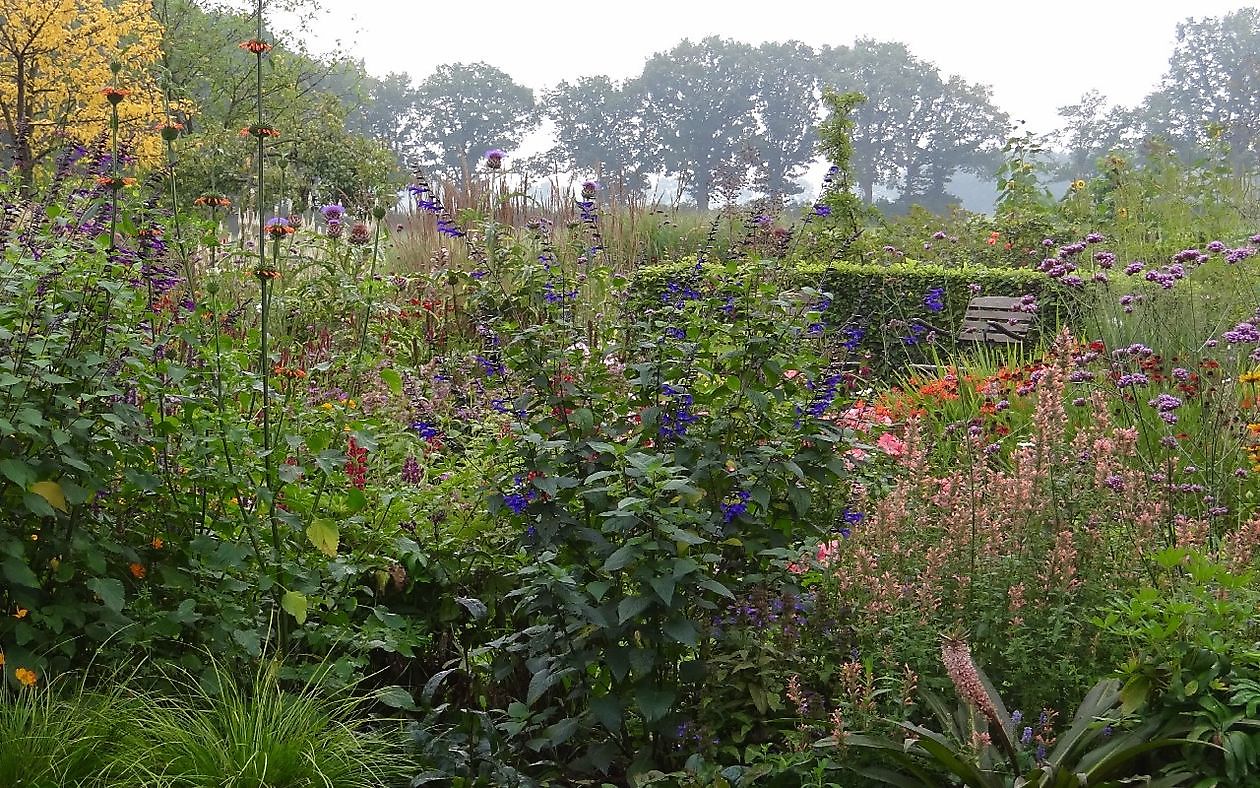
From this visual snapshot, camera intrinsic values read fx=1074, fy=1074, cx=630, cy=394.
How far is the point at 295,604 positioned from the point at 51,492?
0.60m

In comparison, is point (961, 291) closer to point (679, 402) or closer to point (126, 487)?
point (679, 402)

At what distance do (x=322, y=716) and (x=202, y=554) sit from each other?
1.67 feet

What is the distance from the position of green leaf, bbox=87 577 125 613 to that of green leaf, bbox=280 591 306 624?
37cm

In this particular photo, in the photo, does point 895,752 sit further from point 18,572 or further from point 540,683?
point 18,572

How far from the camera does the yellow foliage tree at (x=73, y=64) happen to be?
1358 centimetres

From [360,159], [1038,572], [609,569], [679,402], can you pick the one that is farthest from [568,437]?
[360,159]

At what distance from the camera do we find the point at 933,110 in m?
57.8

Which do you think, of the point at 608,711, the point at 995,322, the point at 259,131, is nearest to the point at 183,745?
the point at 608,711

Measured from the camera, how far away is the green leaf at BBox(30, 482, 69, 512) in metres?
2.44

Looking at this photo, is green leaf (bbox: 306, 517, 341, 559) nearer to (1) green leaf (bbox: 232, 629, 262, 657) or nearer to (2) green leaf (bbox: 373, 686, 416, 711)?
(1) green leaf (bbox: 232, 629, 262, 657)

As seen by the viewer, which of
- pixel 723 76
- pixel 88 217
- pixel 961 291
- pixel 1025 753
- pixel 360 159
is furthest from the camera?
Result: pixel 723 76

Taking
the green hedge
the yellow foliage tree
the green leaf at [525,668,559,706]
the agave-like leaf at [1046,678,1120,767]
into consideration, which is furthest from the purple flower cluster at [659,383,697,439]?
the yellow foliage tree

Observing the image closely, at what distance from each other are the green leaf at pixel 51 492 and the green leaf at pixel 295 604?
0.55 m

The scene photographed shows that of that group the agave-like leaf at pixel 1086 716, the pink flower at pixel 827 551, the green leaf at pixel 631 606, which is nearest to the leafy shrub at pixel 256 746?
the green leaf at pixel 631 606
